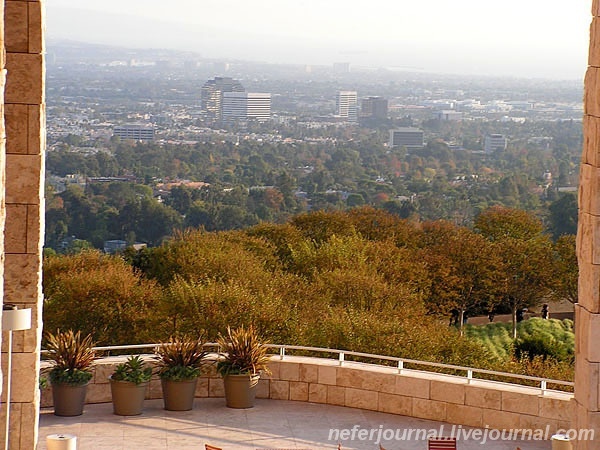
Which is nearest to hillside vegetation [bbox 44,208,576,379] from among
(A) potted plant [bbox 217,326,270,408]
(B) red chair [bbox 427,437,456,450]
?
(A) potted plant [bbox 217,326,270,408]

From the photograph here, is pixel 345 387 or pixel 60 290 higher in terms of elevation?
pixel 345 387

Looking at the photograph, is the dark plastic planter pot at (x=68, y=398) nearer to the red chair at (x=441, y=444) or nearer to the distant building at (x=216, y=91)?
the red chair at (x=441, y=444)

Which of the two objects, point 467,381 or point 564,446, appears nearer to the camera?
point 564,446

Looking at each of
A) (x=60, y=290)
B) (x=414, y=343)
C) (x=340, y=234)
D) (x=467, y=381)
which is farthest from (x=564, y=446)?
(x=340, y=234)

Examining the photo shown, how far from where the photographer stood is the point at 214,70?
168m

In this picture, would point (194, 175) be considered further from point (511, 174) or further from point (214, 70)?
point (214, 70)

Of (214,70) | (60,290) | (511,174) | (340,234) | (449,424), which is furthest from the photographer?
(214,70)

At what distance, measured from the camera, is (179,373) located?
9594 mm

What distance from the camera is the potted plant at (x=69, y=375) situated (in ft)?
30.5

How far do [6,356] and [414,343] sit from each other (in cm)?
1452

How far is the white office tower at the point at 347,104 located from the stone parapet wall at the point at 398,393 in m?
126

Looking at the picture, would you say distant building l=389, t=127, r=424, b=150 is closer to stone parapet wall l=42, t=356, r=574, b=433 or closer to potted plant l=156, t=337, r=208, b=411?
stone parapet wall l=42, t=356, r=574, b=433

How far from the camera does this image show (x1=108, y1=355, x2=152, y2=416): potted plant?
9.43 metres

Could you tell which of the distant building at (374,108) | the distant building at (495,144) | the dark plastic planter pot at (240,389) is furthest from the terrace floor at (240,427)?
the distant building at (374,108)
